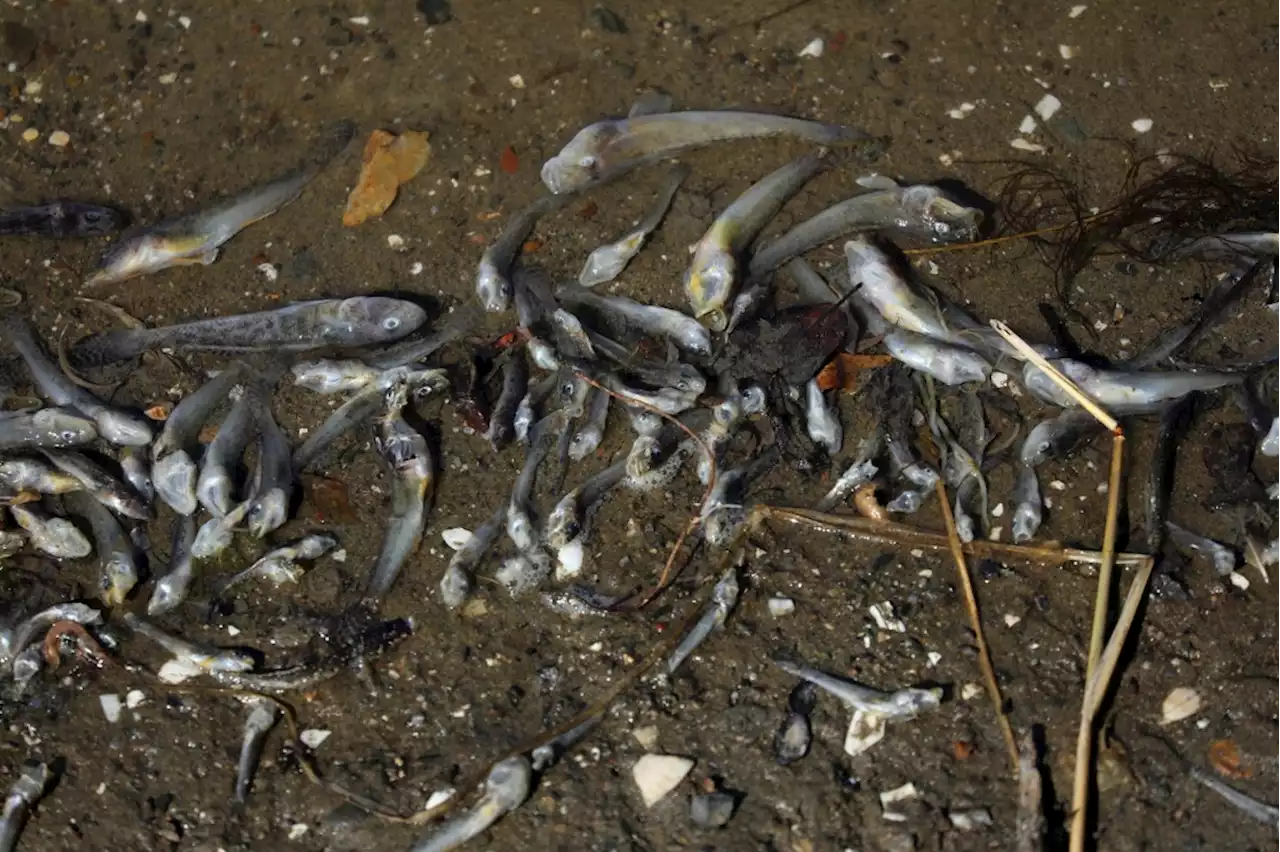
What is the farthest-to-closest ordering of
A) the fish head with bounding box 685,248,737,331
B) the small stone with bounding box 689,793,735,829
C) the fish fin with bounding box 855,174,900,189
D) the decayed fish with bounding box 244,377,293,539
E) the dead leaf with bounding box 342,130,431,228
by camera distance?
the dead leaf with bounding box 342,130,431,228 → the fish fin with bounding box 855,174,900,189 → the fish head with bounding box 685,248,737,331 → the decayed fish with bounding box 244,377,293,539 → the small stone with bounding box 689,793,735,829

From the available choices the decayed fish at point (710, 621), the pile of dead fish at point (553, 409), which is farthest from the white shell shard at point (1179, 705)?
the decayed fish at point (710, 621)

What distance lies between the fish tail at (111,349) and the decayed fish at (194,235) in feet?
1.02

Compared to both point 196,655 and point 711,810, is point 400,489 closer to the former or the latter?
point 196,655

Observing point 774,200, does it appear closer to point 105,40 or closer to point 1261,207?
point 1261,207

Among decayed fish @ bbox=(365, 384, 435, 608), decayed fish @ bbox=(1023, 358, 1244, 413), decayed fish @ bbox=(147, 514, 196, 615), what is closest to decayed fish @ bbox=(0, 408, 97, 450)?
decayed fish @ bbox=(147, 514, 196, 615)

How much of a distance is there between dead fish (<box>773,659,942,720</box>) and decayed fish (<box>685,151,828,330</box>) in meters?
1.37

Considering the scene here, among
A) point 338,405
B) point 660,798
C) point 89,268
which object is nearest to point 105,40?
point 89,268

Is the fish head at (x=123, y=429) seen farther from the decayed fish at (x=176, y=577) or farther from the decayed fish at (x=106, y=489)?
the decayed fish at (x=176, y=577)

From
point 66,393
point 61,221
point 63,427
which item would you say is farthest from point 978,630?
point 61,221

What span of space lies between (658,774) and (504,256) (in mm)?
2013

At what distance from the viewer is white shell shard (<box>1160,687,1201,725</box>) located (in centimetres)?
334

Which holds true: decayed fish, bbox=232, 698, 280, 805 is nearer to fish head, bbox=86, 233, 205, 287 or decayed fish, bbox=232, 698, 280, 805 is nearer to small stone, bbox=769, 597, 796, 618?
small stone, bbox=769, 597, 796, 618

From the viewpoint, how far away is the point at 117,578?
379 cm

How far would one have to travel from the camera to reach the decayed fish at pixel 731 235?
4.13 m
